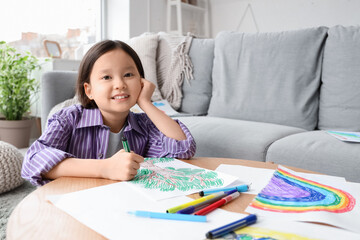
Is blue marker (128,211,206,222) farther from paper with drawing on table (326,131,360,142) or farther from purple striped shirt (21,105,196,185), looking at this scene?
paper with drawing on table (326,131,360,142)

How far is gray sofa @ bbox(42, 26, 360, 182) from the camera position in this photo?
1.47 m

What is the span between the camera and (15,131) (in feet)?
8.69

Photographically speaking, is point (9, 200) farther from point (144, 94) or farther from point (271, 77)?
point (271, 77)

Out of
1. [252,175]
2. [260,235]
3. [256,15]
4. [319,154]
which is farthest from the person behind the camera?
[256,15]

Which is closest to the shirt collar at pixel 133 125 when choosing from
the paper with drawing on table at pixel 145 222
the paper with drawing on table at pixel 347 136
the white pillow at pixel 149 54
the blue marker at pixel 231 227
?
the paper with drawing on table at pixel 145 222

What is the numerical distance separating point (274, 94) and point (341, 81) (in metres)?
0.36

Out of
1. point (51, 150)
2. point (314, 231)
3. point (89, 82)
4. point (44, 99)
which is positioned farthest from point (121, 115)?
point (44, 99)

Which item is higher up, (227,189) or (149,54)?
(149,54)

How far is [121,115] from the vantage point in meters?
0.99

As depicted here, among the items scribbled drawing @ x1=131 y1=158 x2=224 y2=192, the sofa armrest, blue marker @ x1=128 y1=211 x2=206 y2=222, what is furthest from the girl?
the sofa armrest

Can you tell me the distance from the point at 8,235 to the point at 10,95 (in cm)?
246

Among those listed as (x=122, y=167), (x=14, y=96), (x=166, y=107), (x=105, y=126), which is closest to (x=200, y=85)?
(x=166, y=107)

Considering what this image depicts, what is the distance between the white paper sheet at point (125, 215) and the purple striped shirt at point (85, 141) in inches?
7.4

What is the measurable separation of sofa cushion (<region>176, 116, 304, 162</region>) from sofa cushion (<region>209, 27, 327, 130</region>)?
A: 19 centimetres
